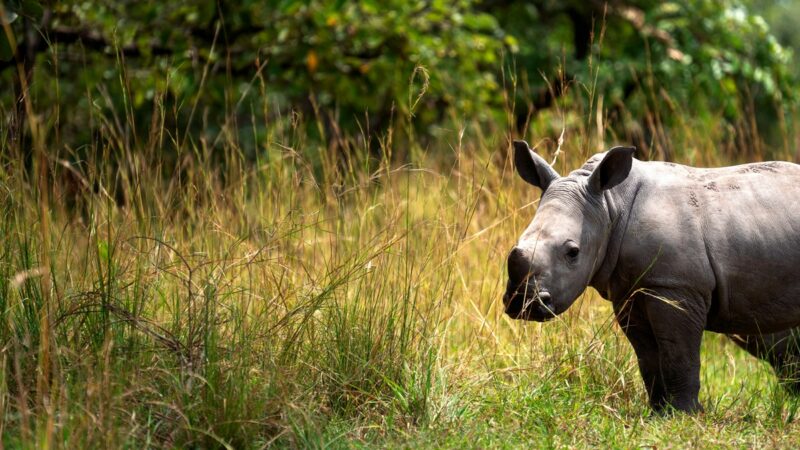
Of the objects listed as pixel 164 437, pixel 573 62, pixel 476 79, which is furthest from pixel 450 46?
pixel 164 437

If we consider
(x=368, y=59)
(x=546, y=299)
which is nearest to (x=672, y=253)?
(x=546, y=299)

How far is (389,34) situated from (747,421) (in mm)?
5717

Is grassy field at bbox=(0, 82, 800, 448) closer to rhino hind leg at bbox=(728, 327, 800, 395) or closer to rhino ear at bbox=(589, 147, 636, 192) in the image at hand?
rhino hind leg at bbox=(728, 327, 800, 395)

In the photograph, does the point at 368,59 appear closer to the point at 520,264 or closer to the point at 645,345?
the point at 645,345

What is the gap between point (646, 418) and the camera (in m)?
3.98

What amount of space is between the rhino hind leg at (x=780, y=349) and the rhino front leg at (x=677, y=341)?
0.82 metres

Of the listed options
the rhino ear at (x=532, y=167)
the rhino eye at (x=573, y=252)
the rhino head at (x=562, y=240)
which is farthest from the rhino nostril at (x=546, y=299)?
the rhino ear at (x=532, y=167)

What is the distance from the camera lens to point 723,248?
383 cm

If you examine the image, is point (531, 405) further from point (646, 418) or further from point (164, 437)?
point (164, 437)

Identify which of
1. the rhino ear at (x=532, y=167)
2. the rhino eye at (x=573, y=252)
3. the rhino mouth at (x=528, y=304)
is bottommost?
the rhino mouth at (x=528, y=304)

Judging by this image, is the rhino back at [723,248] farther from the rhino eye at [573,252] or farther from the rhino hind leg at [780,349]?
the rhino hind leg at [780,349]

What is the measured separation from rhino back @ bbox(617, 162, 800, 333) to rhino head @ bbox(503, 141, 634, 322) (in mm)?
166

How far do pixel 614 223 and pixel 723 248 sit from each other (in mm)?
431

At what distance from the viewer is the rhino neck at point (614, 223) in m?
3.92
